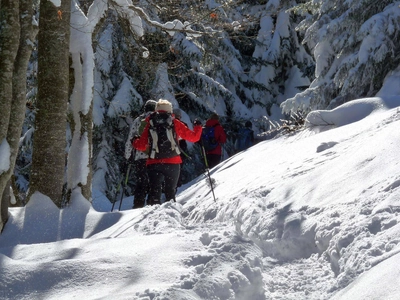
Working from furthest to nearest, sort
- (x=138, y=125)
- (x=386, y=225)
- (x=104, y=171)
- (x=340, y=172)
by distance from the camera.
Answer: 1. (x=104, y=171)
2. (x=138, y=125)
3. (x=340, y=172)
4. (x=386, y=225)

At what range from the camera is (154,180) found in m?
8.12

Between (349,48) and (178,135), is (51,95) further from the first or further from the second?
(349,48)

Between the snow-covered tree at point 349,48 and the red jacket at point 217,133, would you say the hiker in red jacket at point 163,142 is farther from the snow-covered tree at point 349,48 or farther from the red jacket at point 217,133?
the red jacket at point 217,133

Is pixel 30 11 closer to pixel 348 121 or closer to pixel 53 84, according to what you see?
pixel 53 84

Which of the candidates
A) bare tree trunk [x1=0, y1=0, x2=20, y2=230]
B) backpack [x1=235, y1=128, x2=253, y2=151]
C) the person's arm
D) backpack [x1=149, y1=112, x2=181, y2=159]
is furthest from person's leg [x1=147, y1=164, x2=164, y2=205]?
backpack [x1=235, y1=128, x2=253, y2=151]

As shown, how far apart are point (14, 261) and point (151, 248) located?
3.44 feet

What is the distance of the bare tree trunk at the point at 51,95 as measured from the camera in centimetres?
747

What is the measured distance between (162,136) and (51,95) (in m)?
1.54

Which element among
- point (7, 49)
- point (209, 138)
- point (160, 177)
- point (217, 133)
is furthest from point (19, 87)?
point (209, 138)

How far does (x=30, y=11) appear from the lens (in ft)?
20.6

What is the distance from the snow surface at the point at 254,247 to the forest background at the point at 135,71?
142 cm

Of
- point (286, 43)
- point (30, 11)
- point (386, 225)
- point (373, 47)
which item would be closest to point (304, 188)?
point (386, 225)

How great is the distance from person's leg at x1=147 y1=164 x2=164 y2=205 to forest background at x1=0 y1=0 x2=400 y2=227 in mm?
882

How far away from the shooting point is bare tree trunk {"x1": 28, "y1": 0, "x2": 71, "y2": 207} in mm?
7473
